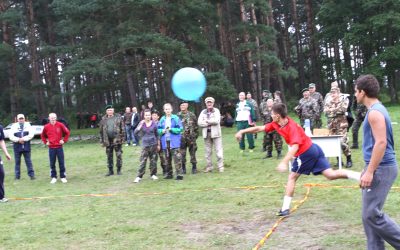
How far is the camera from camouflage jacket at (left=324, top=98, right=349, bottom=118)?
414 inches

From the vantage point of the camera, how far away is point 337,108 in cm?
1052

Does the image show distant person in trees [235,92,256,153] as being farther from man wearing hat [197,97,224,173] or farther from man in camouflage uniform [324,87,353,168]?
man in camouflage uniform [324,87,353,168]

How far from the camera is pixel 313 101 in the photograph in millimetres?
12750

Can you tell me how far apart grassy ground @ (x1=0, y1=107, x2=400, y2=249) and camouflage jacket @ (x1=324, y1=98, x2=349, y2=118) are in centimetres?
122

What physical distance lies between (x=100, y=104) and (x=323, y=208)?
141 feet

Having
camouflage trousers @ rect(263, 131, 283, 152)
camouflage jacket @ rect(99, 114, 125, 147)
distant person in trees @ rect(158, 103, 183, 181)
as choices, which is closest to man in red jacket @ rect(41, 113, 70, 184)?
camouflage jacket @ rect(99, 114, 125, 147)

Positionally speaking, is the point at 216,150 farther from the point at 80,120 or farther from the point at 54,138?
the point at 80,120


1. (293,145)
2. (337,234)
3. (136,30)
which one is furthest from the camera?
(136,30)

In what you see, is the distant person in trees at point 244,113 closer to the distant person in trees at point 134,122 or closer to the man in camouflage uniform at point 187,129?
the man in camouflage uniform at point 187,129

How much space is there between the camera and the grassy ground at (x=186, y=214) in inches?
233

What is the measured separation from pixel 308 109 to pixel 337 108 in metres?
2.25

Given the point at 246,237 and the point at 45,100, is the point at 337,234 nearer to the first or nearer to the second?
the point at 246,237

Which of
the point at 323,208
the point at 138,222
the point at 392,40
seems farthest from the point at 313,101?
the point at 392,40

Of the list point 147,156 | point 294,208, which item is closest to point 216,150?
point 147,156
